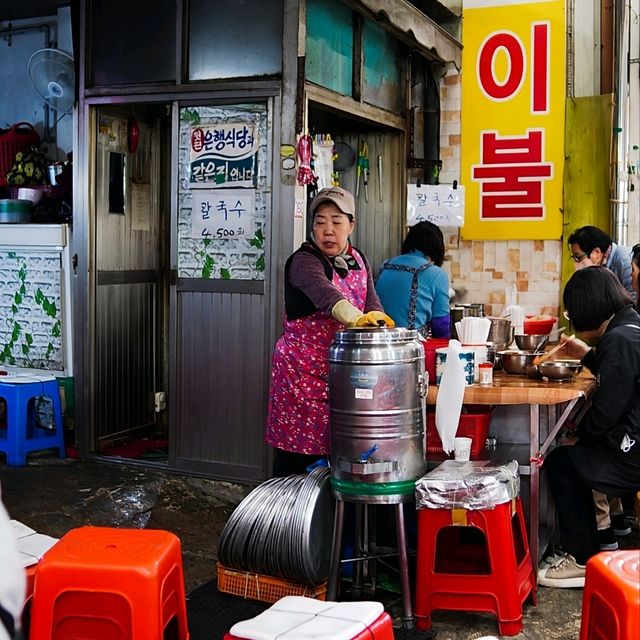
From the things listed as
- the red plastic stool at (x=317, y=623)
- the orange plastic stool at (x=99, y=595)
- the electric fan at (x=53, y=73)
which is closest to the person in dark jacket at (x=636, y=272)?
the red plastic stool at (x=317, y=623)

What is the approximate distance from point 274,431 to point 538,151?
410 centimetres

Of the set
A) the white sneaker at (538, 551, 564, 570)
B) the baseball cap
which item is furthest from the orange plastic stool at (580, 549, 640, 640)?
the baseball cap

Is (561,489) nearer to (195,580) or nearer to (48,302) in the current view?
(195,580)

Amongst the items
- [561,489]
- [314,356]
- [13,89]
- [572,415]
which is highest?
[13,89]

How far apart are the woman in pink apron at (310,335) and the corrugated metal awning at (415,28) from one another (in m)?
2.24

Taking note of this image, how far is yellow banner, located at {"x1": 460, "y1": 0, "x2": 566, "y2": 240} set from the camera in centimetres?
785

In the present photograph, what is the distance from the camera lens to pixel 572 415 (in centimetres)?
527

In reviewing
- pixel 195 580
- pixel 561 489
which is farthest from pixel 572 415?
pixel 195 580

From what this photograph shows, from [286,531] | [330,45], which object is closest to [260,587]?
[286,531]

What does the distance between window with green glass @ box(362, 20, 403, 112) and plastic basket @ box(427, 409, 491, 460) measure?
333 centimetres

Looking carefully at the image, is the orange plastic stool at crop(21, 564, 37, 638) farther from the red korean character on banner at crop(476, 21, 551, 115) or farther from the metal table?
the red korean character on banner at crop(476, 21, 551, 115)

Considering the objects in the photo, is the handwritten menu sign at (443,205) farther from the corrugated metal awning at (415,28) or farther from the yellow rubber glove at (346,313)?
the yellow rubber glove at (346,313)

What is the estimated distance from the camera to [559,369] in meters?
4.92

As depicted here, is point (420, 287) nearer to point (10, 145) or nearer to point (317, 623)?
point (317, 623)
